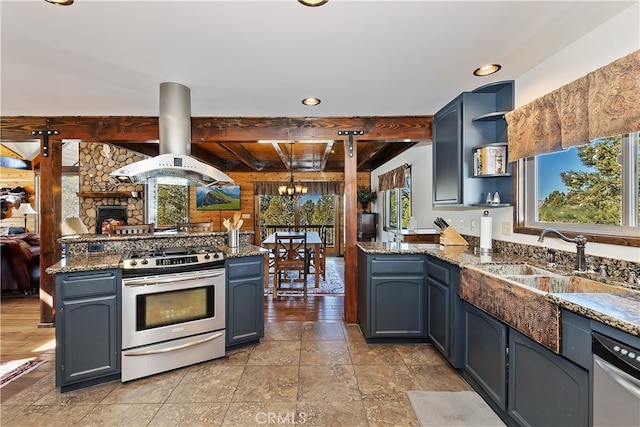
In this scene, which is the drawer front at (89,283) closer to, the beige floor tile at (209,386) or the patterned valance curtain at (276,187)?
the beige floor tile at (209,386)

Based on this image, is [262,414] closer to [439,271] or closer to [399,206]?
[439,271]

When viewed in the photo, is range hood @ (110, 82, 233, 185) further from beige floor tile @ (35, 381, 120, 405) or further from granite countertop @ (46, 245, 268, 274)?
beige floor tile @ (35, 381, 120, 405)

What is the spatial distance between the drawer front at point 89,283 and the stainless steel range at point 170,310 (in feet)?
0.23

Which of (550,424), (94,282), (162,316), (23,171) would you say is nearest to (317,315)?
(162,316)

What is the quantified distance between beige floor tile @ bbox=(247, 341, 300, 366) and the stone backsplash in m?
2.06

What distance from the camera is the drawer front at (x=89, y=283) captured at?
85.1 inches

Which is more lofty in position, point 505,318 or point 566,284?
point 566,284

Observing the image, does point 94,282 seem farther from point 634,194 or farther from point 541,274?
point 634,194

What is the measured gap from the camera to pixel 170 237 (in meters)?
3.12

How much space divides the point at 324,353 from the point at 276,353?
17.3 inches

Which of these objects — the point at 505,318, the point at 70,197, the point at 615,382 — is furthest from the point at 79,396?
the point at 70,197

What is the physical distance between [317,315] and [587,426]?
2788mm

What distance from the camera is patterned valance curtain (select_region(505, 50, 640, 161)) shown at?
1.51 meters

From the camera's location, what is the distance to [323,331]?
10.8ft
